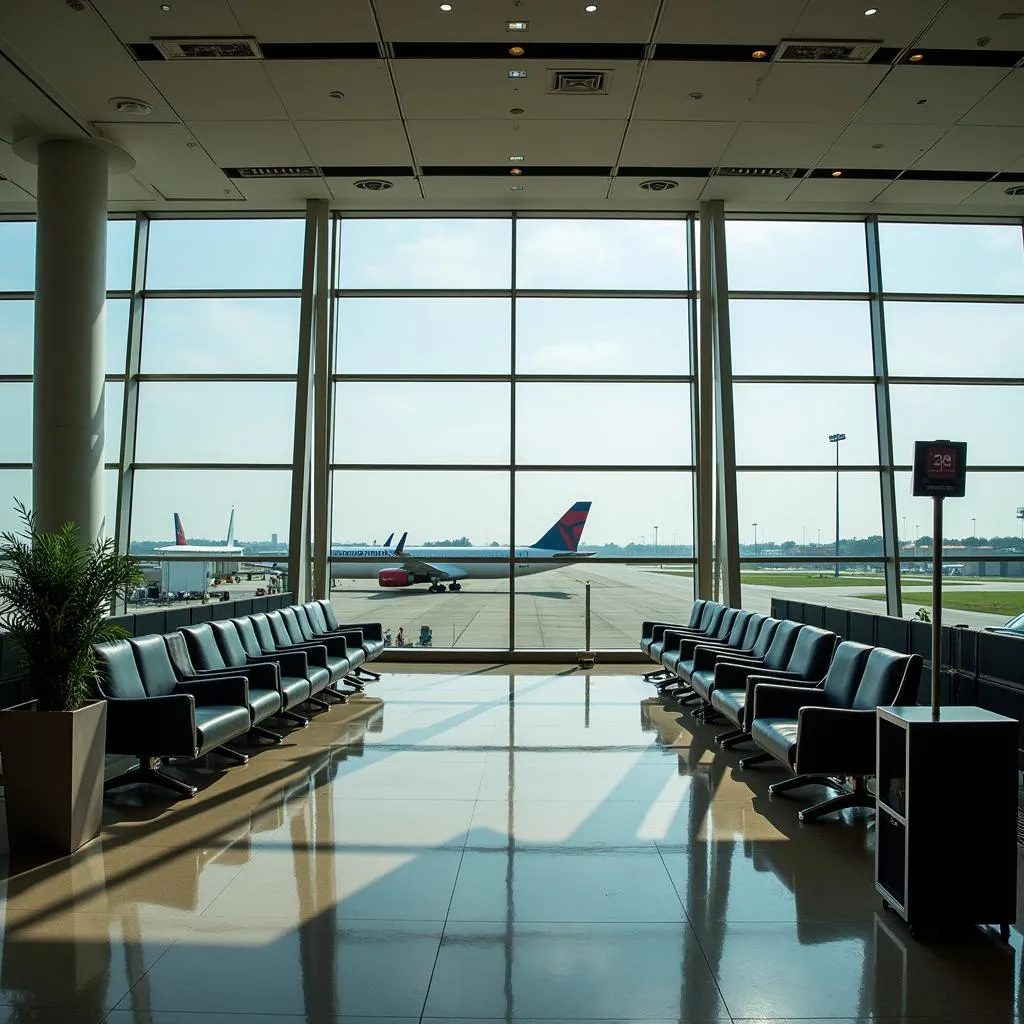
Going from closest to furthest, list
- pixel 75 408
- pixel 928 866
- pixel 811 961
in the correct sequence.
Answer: pixel 811 961 → pixel 928 866 → pixel 75 408

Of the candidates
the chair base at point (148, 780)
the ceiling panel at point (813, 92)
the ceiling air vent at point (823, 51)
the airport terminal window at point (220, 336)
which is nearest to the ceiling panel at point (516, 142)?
the ceiling panel at point (813, 92)

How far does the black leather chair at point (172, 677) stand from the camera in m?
5.21

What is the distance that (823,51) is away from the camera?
708 centimetres

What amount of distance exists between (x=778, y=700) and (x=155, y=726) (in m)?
3.41

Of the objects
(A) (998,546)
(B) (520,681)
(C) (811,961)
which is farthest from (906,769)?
(A) (998,546)

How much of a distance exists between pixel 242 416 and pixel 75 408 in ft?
6.93

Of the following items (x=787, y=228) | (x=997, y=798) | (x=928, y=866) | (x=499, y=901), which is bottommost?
(x=499, y=901)

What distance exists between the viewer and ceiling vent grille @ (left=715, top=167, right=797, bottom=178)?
9336 millimetres

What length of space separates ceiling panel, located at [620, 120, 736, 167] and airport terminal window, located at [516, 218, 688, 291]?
1403 millimetres

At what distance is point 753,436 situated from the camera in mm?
10219

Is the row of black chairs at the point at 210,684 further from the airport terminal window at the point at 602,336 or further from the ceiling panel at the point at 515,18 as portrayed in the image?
the ceiling panel at the point at 515,18

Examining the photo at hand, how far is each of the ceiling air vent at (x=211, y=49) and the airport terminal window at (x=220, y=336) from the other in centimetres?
349

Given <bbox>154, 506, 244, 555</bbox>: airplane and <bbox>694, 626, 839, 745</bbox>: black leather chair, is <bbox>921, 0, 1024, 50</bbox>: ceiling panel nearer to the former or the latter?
<bbox>694, 626, 839, 745</bbox>: black leather chair

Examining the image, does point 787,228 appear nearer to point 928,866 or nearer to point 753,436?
point 753,436
